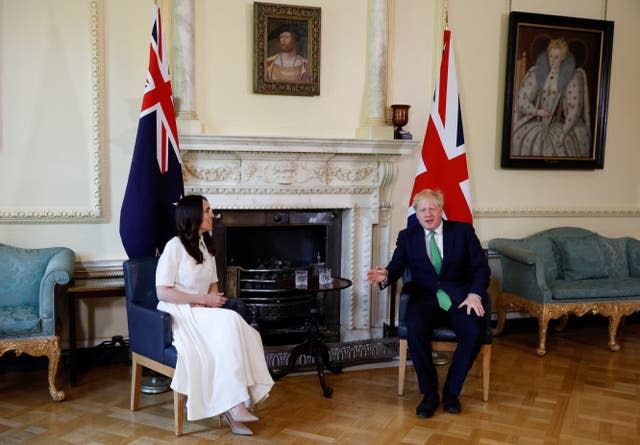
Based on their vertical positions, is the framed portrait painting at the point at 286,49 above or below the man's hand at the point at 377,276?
above

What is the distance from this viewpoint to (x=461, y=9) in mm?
5000


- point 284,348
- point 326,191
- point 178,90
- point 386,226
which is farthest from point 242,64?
point 284,348

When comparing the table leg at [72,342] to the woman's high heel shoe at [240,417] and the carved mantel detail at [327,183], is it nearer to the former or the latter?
the carved mantel detail at [327,183]

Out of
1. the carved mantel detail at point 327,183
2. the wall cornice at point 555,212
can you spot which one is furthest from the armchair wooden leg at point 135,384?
the wall cornice at point 555,212

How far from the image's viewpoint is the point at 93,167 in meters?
4.25

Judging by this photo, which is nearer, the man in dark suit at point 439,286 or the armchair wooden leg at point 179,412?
the armchair wooden leg at point 179,412

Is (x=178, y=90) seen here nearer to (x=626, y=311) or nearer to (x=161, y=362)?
(x=161, y=362)

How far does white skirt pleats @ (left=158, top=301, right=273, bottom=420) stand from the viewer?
3.04 m

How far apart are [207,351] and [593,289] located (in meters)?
3.07

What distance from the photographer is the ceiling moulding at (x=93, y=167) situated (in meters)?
4.14

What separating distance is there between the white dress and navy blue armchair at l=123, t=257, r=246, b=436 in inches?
2.8

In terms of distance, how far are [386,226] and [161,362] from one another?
2258 millimetres

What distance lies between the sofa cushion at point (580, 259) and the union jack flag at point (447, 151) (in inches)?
41.1

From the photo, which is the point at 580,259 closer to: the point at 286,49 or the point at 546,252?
the point at 546,252
